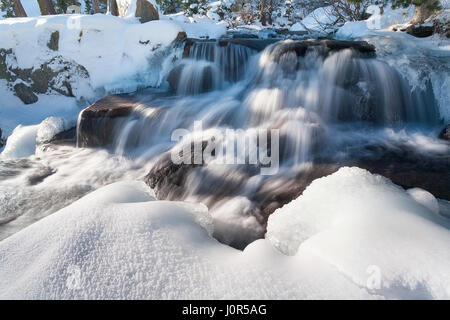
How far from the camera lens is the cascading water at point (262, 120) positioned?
266 centimetres

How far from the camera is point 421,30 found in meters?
5.02

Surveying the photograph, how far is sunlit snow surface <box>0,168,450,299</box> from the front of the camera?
3.14 feet

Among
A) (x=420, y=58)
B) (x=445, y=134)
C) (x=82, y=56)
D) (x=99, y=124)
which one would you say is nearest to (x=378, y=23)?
(x=420, y=58)

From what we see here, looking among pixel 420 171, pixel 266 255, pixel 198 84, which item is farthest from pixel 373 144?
pixel 198 84

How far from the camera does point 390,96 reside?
3.93 m

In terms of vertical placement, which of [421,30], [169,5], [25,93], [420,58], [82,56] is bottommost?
[25,93]

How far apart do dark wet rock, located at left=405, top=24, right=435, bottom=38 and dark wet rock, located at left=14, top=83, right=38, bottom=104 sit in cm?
818

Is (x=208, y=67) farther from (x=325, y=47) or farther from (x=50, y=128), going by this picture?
(x=50, y=128)

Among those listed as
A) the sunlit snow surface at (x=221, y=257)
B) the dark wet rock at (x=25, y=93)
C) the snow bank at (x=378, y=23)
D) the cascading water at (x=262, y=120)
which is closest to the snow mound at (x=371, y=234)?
the sunlit snow surface at (x=221, y=257)

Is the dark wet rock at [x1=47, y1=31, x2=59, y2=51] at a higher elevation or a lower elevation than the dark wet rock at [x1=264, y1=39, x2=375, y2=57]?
higher

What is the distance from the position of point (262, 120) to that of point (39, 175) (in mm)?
3194

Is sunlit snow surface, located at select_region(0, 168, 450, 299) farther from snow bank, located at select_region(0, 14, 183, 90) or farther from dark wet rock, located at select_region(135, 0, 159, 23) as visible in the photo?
dark wet rock, located at select_region(135, 0, 159, 23)

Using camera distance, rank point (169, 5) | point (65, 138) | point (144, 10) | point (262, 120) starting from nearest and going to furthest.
Answer: 1. point (262, 120)
2. point (65, 138)
3. point (144, 10)
4. point (169, 5)

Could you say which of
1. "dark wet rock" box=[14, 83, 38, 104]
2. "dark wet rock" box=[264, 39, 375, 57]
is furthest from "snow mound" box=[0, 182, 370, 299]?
"dark wet rock" box=[14, 83, 38, 104]
